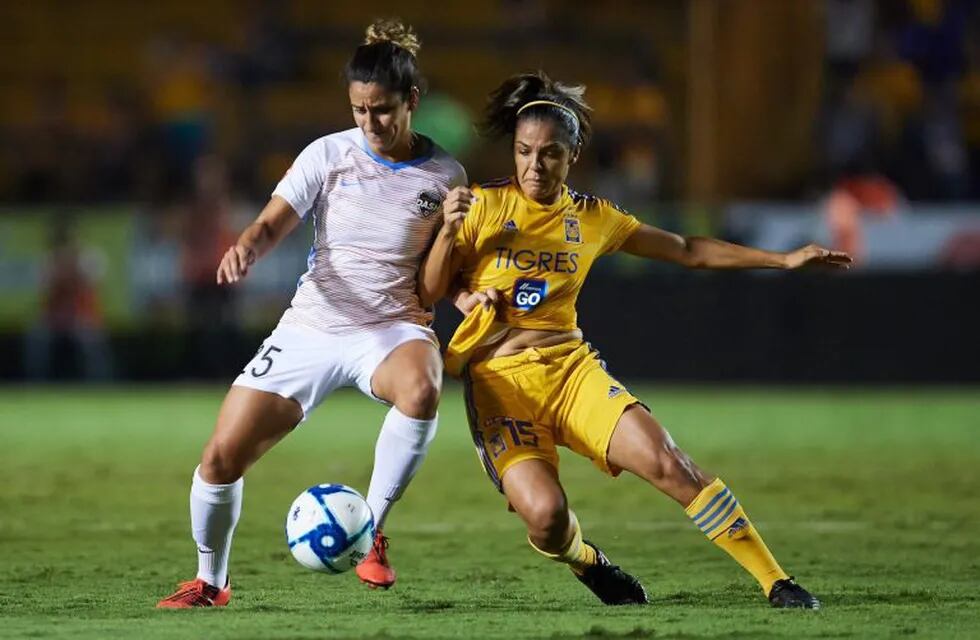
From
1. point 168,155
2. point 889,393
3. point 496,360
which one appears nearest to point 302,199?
point 496,360

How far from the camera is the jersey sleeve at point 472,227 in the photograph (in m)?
6.57

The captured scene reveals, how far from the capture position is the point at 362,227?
6.66 m

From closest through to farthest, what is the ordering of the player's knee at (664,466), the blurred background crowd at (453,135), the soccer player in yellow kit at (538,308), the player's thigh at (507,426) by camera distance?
the player's knee at (664,466) < the soccer player in yellow kit at (538,308) < the player's thigh at (507,426) < the blurred background crowd at (453,135)

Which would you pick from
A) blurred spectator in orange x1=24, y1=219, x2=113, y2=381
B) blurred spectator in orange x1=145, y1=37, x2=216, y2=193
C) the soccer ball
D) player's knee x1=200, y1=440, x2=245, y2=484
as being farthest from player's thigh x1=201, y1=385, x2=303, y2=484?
blurred spectator in orange x1=145, y1=37, x2=216, y2=193

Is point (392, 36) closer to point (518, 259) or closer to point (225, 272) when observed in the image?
point (518, 259)

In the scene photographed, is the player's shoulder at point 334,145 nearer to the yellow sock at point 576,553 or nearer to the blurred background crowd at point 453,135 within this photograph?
the yellow sock at point 576,553

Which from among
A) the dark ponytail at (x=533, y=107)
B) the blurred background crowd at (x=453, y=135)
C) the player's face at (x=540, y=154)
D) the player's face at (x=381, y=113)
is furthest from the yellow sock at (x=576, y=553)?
the blurred background crowd at (x=453, y=135)

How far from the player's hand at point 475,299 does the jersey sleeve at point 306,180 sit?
68 cm

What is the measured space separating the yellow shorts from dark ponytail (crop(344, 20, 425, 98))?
1116 mm

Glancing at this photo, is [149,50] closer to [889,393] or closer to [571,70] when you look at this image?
[571,70]

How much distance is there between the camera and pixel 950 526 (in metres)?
8.87

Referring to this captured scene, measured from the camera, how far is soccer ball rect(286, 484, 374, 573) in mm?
6250

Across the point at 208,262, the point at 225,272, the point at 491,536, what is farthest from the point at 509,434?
the point at 208,262

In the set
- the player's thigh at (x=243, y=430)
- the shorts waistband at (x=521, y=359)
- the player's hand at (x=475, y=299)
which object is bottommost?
the player's thigh at (x=243, y=430)
